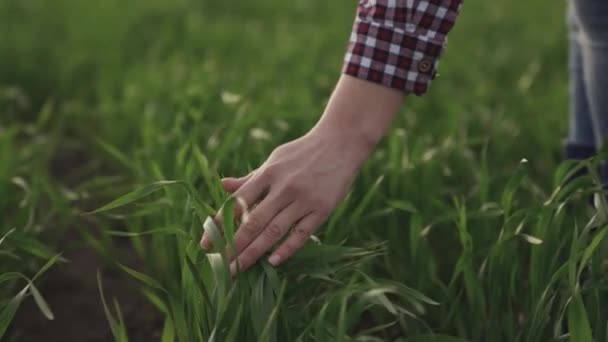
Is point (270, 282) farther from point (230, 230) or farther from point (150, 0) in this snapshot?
point (150, 0)

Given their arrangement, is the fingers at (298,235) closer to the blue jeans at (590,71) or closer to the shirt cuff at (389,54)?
the shirt cuff at (389,54)

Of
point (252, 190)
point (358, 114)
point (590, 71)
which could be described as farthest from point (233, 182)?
point (590, 71)

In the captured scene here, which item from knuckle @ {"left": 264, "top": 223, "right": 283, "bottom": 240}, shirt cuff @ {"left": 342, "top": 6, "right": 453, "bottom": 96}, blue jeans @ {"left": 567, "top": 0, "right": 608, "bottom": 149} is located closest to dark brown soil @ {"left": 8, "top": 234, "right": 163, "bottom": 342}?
knuckle @ {"left": 264, "top": 223, "right": 283, "bottom": 240}

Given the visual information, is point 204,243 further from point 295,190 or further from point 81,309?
point 81,309

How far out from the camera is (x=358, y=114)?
1.14m

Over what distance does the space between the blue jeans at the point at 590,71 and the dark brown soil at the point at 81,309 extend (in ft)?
3.20

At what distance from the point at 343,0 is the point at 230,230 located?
12.0ft

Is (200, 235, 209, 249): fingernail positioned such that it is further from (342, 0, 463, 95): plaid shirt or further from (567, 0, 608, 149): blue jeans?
(567, 0, 608, 149): blue jeans

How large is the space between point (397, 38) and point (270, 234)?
0.32 m

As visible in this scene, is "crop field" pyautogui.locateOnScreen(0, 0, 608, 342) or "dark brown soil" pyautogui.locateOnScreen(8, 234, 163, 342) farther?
"dark brown soil" pyautogui.locateOnScreen(8, 234, 163, 342)

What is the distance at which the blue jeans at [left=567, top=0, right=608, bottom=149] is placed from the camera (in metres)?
1.54

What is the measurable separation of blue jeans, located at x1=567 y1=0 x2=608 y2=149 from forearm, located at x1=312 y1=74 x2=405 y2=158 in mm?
585

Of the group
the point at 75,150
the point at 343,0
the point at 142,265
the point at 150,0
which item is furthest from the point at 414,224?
the point at 343,0

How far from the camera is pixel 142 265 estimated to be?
194cm
